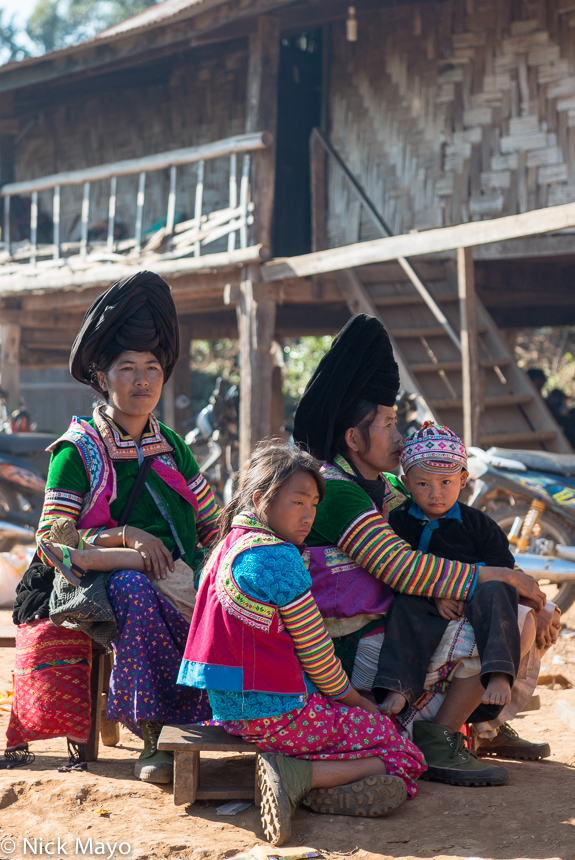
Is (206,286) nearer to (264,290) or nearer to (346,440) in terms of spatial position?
(264,290)

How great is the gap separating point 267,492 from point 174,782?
892 mm

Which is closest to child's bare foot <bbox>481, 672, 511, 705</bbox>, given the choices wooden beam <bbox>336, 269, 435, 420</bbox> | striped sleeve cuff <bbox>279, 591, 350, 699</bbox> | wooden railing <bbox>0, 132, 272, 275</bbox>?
striped sleeve cuff <bbox>279, 591, 350, 699</bbox>

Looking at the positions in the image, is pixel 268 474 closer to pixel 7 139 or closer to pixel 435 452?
pixel 435 452

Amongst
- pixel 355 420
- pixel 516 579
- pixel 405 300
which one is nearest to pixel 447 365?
pixel 405 300

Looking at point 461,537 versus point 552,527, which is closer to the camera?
point 461,537

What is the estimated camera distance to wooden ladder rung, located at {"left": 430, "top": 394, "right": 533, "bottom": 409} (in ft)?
23.8

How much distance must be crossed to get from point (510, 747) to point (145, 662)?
1.37 meters

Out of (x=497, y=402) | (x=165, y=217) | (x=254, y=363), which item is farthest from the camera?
(x=165, y=217)

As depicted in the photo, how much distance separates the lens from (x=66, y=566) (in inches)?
110

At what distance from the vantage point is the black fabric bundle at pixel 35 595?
9.71 ft

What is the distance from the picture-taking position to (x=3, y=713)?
380 cm

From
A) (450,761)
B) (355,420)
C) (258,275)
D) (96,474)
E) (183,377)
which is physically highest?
(258,275)

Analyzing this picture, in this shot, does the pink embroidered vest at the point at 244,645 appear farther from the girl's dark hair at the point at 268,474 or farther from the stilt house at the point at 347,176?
the stilt house at the point at 347,176

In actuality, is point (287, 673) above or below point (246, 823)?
above
